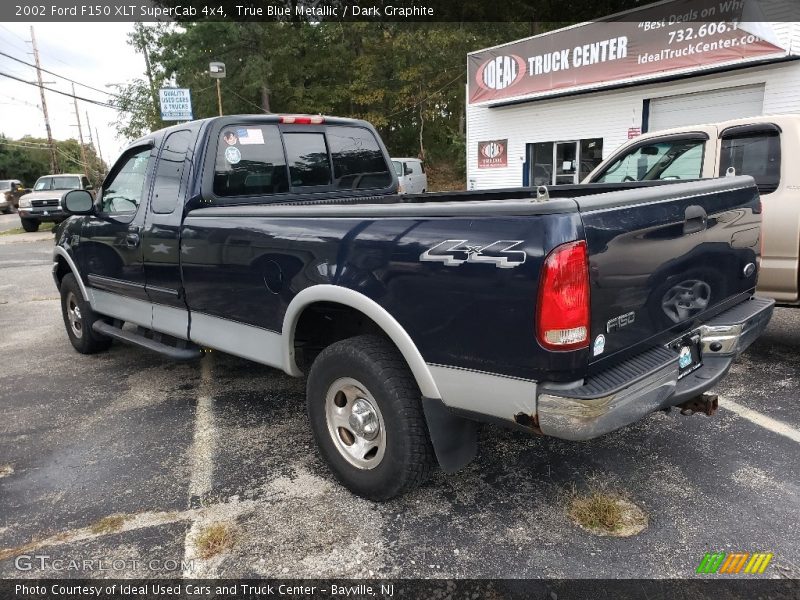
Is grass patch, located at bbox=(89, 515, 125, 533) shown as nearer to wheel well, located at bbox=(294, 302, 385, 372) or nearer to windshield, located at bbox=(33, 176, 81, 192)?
wheel well, located at bbox=(294, 302, 385, 372)

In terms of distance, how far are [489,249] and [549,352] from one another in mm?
444

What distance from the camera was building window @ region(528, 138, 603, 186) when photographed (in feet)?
48.2

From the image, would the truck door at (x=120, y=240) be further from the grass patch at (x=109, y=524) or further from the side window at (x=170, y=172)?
the grass patch at (x=109, y=524)

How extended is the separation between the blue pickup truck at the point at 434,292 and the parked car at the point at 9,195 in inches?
1404

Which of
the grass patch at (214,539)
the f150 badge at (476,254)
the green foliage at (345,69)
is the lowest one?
the grass patch at (214,539)

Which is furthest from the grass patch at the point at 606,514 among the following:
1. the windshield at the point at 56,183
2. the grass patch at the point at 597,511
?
the windshield at the point at 56,183

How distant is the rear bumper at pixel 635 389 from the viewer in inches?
86.7

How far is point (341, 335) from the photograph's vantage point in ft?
10.8

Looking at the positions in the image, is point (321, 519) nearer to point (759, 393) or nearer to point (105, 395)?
point (105, 395)

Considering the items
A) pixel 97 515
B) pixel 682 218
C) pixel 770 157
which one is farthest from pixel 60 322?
pixel 770 157

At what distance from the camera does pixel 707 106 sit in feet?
39.1

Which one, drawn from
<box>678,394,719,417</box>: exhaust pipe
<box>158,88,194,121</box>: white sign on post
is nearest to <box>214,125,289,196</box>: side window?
<box>678,394,719,417</box>: exhaust pipe

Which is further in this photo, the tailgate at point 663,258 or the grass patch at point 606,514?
the grass patch at point 606,514
